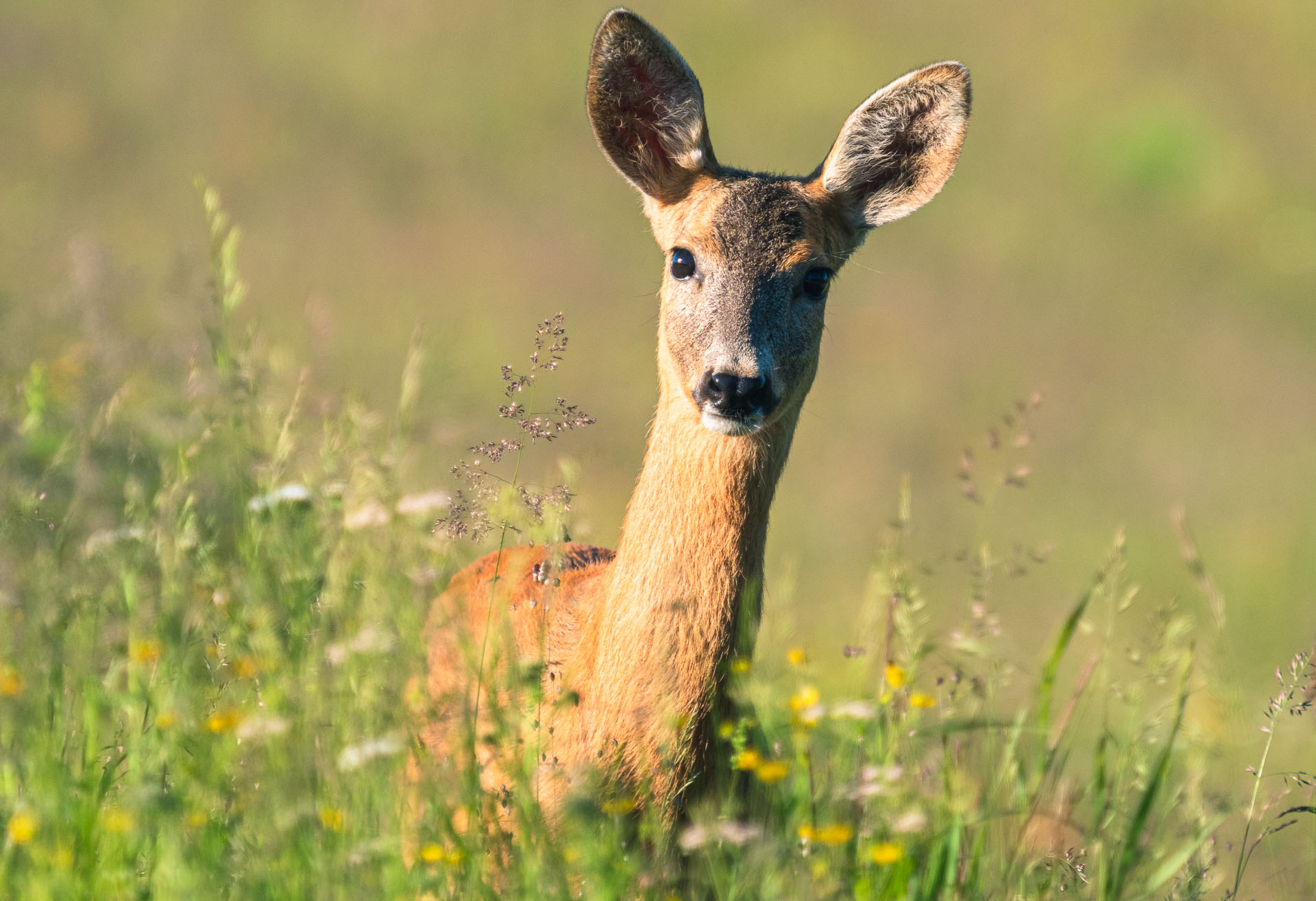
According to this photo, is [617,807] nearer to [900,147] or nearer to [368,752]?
[368,752]

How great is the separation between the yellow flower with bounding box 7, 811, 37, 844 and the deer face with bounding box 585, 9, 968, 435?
6.44 ft

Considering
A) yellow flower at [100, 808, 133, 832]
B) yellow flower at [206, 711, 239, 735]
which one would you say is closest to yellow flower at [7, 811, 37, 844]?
yellow flower at [100, 808, 133, 832]

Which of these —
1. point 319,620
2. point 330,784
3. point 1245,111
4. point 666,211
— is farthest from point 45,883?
point 1245,111

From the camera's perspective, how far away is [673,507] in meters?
4.07

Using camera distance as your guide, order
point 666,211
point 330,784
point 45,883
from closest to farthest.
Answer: point 45,883, point 330,784, point 666,211

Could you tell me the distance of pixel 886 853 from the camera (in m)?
2.77

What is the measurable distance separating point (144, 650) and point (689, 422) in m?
1.72

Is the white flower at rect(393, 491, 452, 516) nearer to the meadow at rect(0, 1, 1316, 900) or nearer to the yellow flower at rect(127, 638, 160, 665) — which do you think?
the meadow at rect(0, 1, 1316, 900)

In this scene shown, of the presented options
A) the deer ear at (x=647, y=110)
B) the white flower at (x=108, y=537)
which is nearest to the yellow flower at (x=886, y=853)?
the white flower at (x=108, y=537)

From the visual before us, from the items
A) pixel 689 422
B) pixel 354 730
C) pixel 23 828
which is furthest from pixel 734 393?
pixel 23 828

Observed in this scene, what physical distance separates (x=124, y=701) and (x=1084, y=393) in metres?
11.3

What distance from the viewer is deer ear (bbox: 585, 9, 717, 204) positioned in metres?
4.66

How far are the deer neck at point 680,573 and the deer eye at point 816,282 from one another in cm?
44

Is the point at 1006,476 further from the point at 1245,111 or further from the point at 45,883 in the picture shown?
the point at 1245,111
